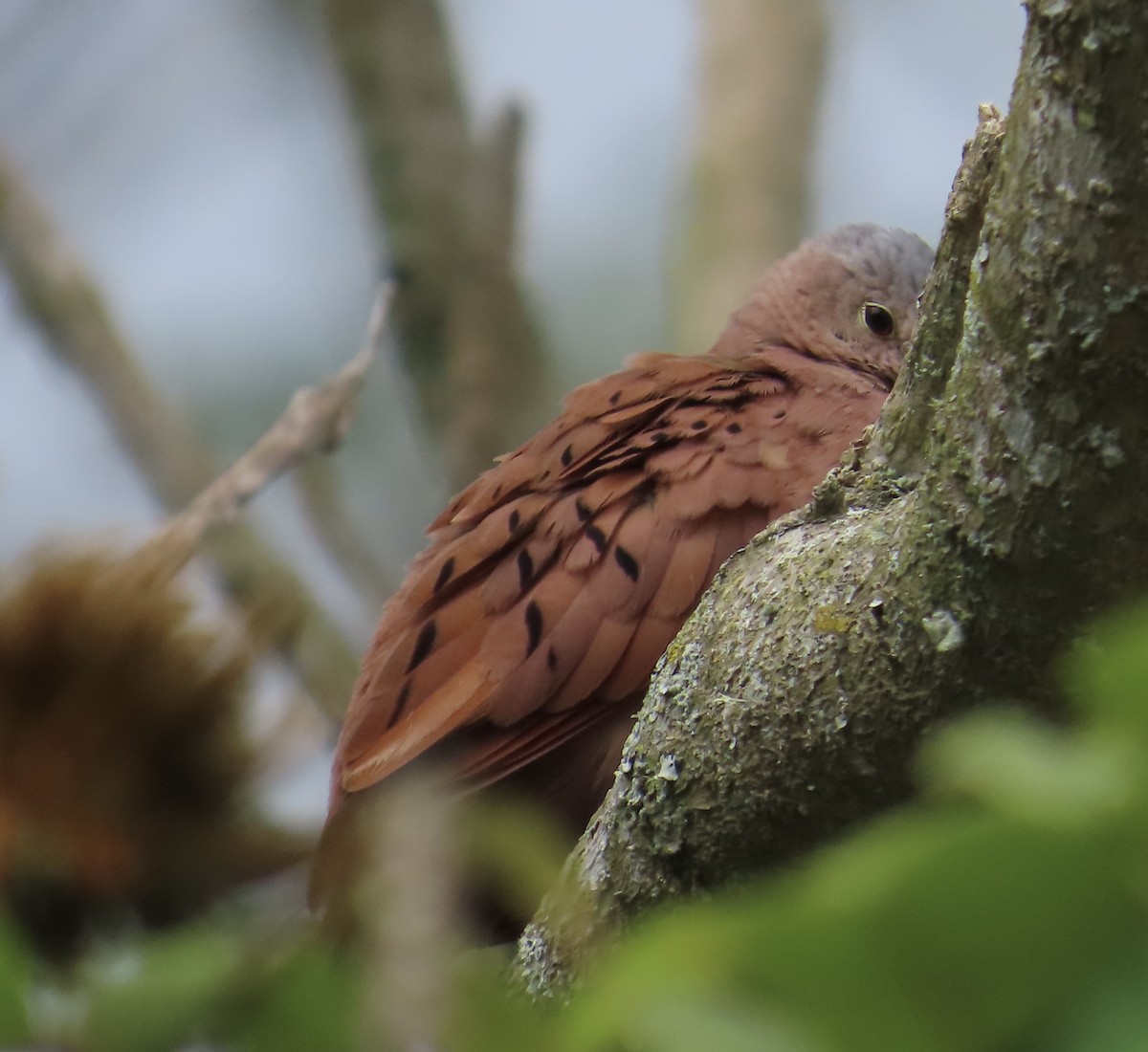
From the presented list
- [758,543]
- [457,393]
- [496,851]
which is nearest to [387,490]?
[457,393]

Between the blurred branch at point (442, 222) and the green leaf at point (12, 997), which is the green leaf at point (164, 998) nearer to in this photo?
the green leaf at point (12, 997)

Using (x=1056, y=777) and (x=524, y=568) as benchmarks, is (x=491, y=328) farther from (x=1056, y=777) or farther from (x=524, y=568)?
→ (x=1056, y=777)

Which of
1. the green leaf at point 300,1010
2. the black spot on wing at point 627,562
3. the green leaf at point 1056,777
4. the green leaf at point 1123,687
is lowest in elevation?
the black spot on wing at point 627,562

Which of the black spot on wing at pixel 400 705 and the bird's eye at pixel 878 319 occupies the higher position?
the bird's eye at pixel 878 319

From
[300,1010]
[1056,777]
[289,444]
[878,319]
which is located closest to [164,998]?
[300,1010]

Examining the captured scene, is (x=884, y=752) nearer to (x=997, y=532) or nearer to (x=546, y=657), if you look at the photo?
(x=997, y=532)

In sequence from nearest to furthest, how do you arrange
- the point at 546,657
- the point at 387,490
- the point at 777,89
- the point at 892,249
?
1. the point at 546,657
2. the point at 892,249
3. the point at 387,490
4. the point at 777,89

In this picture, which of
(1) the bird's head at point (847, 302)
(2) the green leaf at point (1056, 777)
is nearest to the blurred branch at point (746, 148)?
(1) the bird's head at point (847, 302)

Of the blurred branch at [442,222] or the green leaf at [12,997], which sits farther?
the blurred branch at [442,222]
